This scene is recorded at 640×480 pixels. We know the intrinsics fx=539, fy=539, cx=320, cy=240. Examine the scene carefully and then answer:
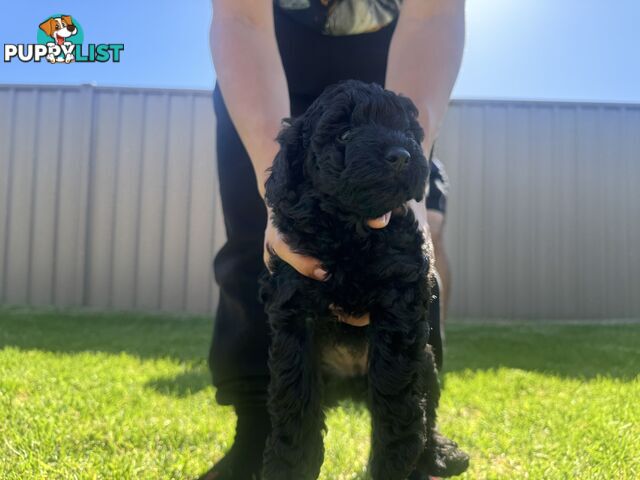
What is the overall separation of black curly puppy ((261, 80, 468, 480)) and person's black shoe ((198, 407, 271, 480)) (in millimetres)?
700

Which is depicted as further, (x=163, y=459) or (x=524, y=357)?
(x=524, y=357)

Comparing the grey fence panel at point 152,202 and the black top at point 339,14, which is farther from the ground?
the black top at point 339,14

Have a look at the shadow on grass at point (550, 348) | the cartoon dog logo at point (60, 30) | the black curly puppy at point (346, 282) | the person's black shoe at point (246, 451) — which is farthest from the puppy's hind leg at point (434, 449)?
the cartoon dog logo at point (60, 30)

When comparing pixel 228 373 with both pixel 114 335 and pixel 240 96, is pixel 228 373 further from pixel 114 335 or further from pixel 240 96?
pixel 114 335

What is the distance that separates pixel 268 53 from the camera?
1.87 meters

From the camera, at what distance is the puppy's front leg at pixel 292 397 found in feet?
5.02

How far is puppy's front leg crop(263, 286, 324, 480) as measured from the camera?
5.02 ft

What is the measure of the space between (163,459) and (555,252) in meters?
7.82

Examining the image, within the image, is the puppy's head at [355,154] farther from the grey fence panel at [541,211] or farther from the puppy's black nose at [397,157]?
the grey fence panel at [541,211]

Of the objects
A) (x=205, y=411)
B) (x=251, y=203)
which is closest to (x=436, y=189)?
(x=251, y=203)

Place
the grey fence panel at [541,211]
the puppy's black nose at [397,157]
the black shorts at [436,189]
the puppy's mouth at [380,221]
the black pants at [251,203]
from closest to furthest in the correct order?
the puppy's black nose at [397,157] → the puppy's mouth at [380,221] → the black pants at [251,203] → the black shorts at [436,189] → the grey fence panel at [541,211]

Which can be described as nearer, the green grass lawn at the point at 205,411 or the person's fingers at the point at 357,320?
the person's fingers at the point at 357,320

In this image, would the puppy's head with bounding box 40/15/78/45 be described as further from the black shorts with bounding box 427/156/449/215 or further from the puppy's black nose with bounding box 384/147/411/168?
the puppy's black nose with bounding box 384/147/411/168

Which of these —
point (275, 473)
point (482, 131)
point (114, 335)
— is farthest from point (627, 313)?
point (275, 473)
